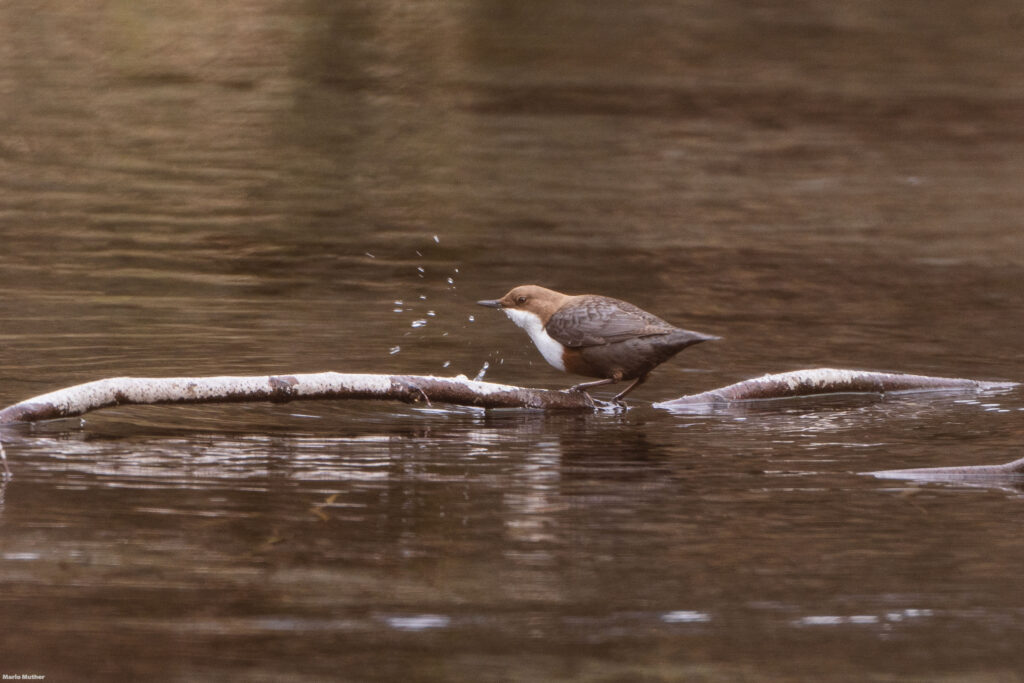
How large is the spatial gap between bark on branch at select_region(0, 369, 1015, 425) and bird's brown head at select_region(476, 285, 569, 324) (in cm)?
47

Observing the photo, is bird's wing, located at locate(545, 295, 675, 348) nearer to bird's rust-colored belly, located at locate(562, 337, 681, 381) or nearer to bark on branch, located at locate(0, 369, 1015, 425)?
bird's rust-colored belly, located at locate(562, 337, 681, 381)

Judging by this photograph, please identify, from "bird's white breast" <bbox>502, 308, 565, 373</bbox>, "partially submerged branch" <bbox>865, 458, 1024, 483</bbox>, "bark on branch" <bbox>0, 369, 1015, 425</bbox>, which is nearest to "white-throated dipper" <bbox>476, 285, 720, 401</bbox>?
"bird's white breast" <bbox>502, 308, 565, 373</bbox>

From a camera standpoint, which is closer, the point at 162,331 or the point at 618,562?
the point at 618,562

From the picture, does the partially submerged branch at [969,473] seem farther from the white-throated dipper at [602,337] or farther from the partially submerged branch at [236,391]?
the partially submerged branch at [236,391]

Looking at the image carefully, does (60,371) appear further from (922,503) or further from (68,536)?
(922,503)

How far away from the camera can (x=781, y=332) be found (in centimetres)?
902

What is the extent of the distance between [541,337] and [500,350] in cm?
89

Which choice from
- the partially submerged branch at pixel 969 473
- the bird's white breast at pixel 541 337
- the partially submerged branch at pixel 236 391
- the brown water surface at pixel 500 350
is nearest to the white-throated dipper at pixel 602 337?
the bird's white breast at pixel 541 337

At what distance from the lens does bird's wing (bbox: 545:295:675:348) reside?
7.22m

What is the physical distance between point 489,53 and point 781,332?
41.4 feet

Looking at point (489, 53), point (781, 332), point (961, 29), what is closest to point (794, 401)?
point (781, 332)

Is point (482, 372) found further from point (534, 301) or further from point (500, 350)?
point (500, 350)

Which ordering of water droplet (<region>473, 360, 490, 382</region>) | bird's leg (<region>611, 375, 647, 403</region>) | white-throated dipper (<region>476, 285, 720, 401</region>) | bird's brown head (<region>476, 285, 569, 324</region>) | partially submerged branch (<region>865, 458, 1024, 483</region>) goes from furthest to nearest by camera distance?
water droplet (<region>473, 360, 490, 382</region>) → bird's brown head (<region>476, 285, 569, 324</region>) → bird's leg (<region>611, 375, 647, 403</region>) → white-throated dipper (<region>476, 285, 720, 401</region>) → partially submerged branch (<region>865, 458, 1024, 483</region>)

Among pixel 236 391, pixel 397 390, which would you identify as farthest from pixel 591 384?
pixel 236 391
